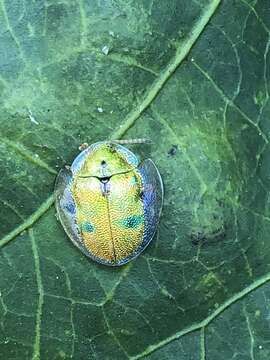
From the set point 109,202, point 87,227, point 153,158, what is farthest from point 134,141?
point 87,227

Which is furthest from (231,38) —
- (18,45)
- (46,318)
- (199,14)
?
(46,318)

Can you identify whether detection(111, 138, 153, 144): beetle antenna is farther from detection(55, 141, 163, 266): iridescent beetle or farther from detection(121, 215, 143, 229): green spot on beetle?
detection(121, 215, 143, 229): green spot on beetle

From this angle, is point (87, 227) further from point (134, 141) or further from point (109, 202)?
point (134, 141)

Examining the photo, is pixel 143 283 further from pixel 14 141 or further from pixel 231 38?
pixel 231 38

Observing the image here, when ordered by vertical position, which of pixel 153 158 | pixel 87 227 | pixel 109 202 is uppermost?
pixel 153 158

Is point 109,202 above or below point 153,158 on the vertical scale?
below

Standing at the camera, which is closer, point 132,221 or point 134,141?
point 134,141

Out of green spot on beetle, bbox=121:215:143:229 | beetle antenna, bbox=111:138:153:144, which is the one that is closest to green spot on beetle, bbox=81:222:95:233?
green spot on beetle, bbox=121:215:143:229
